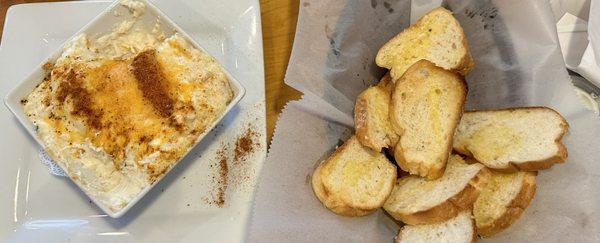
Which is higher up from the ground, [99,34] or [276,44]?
[99,34]

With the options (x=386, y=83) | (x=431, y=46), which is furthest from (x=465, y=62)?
(x=386, y=83)

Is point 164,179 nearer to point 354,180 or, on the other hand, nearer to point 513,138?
point 354,180

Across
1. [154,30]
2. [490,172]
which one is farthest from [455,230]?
[154,30]

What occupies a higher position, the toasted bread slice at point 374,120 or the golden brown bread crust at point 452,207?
the toasted bread slice at point 374,120

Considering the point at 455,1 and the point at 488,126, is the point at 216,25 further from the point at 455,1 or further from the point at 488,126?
the point at 488,126

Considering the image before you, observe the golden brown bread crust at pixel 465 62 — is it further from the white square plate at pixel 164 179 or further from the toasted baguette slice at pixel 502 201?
the white square plate at pixel 164 179

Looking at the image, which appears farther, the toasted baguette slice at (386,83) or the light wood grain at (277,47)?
the light wood grain at (277,47)

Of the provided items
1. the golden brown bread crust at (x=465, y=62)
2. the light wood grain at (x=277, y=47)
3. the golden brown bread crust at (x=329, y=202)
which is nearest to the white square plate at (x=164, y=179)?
the light wood grain at (x=277, y=47)

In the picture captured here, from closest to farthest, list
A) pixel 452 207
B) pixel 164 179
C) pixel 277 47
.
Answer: pixel 452 207, pixel 164 179, pixel 277 47
